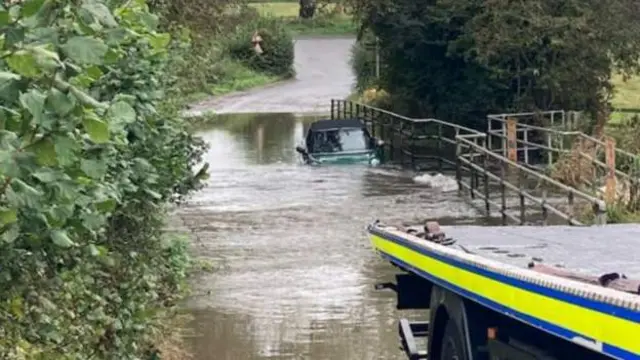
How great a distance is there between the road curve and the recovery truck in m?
32.4

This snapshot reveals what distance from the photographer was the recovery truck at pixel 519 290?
162 inches

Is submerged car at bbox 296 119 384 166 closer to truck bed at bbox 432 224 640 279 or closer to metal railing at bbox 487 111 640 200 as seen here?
metal railing at bbox 487 111 640 200

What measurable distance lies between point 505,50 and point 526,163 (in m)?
5.30

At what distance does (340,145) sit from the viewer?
107 feet

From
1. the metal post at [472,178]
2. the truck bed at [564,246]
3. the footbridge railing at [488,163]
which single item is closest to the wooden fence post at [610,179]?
the footbridge railing at [488,163]

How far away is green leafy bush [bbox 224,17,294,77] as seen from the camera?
75000 millimetres

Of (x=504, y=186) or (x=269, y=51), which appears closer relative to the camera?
(x=504, y=186)

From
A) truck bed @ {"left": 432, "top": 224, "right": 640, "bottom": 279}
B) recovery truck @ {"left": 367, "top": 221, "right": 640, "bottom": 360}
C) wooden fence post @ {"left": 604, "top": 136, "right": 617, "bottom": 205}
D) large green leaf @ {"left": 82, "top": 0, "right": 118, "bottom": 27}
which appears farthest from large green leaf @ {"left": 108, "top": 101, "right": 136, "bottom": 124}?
wooden fence post @ {"left": 604, "top": 136, "right": 617, "bottom": 205}

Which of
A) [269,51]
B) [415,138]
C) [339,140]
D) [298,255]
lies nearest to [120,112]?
[298,255]

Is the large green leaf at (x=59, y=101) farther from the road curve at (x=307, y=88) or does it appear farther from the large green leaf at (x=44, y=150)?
the road curve at (x=307, y=88)

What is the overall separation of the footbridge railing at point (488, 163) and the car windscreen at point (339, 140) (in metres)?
1.06

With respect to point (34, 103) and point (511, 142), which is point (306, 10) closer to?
point (511, 142)

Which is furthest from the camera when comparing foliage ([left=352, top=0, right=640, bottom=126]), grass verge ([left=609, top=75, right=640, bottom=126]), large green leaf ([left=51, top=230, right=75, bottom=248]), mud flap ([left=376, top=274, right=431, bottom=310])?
grass verge ([left=609, top=75, right=640, bottom=126])

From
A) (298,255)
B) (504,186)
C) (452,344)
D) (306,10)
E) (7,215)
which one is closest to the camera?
(7,215)
